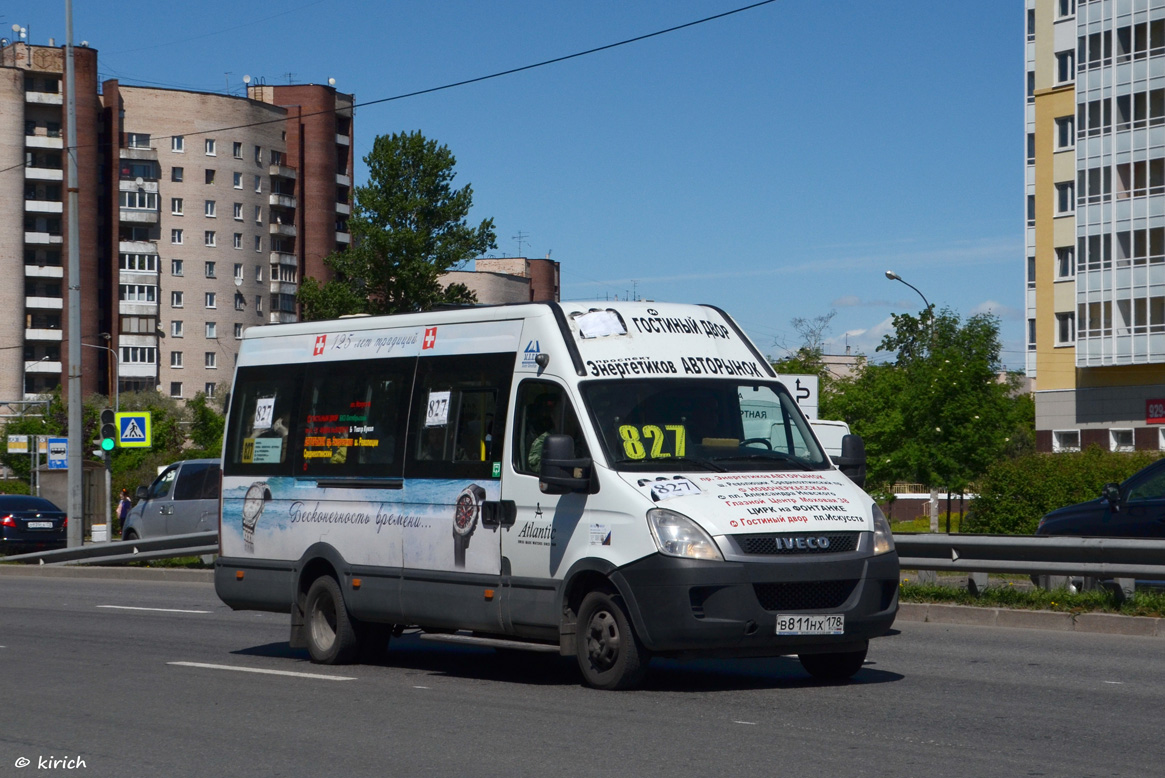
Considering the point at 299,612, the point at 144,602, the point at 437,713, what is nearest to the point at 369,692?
the point at 437,713

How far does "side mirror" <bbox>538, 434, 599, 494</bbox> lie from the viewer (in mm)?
9703

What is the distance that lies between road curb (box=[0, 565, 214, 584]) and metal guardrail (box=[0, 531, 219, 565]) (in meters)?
0.22

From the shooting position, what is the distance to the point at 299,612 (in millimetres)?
12406

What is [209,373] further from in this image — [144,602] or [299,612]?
[299,612]

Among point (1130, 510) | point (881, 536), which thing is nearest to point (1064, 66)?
point (1130, 510)

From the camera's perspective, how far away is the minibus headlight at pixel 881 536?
9.76m

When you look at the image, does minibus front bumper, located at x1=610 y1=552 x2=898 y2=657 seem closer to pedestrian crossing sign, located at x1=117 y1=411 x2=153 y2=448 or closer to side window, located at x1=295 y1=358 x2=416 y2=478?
side window, located at x1=295 y1=358 x2=416 y2=478

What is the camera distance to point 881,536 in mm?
9812

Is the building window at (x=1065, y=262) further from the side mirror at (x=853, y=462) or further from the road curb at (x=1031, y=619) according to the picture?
the side mirror at (x=853, y=462)

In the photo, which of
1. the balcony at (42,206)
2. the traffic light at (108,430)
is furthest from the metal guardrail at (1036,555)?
the balcony at (42,206)

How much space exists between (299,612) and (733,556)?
178 inches

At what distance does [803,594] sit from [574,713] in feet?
5.22

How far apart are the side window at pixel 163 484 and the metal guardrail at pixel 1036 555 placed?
16.1 metres

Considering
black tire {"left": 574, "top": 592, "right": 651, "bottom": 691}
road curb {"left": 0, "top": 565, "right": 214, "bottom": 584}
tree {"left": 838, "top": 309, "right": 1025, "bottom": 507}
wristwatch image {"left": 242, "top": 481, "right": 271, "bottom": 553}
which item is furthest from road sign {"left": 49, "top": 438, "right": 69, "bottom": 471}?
tree {"left": 838, "top": 309, "right": 1025, "bottom": 507}
